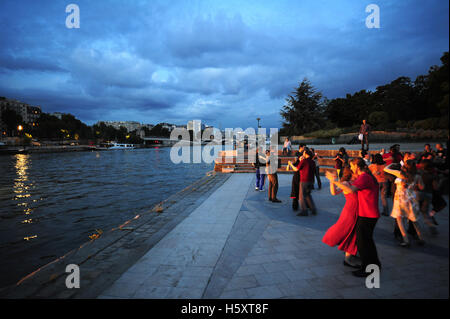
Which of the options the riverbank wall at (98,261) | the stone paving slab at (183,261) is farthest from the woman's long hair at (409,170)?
the riverbank wall at (98,261)

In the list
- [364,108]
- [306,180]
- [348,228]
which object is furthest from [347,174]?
[364,108]

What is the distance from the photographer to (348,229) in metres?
3.82

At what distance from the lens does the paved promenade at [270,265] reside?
9.96ft

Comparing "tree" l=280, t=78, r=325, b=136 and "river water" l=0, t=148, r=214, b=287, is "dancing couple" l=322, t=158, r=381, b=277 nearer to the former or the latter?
"river water" l=0, t=148, r=214, b=287

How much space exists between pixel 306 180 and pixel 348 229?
2837 millimetres

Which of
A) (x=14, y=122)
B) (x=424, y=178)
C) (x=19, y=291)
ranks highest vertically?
(x=14, y=122)

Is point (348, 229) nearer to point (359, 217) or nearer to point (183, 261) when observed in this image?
point (359, 217)

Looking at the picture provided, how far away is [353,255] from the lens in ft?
12.9

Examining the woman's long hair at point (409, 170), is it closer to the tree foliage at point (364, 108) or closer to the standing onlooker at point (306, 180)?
the standing onlooker at point (306, 180)
